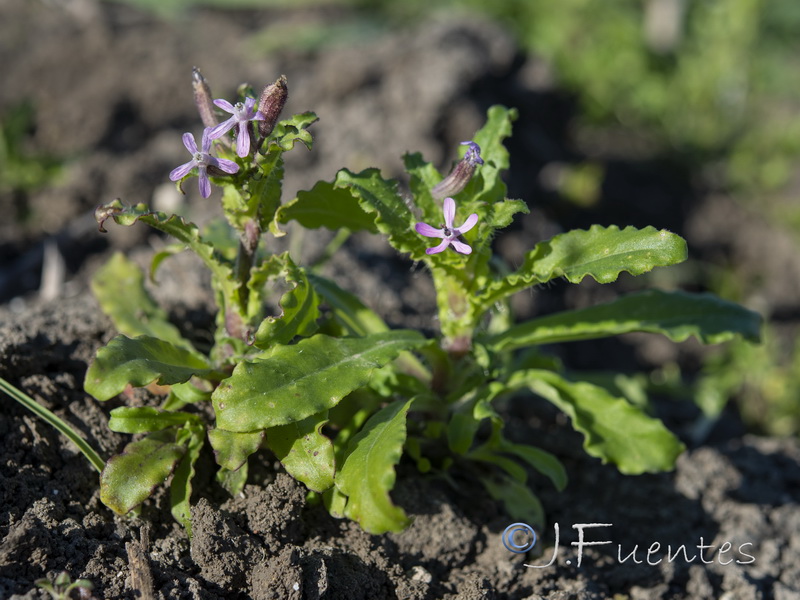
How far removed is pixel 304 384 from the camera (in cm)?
218

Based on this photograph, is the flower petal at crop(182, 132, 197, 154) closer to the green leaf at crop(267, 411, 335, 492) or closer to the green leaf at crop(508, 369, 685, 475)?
the green leaf at crop(267, 411, 335, 492)

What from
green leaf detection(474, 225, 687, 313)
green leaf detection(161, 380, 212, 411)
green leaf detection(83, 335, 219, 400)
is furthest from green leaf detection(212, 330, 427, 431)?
green leaf detection(474, 225, 687, 313)

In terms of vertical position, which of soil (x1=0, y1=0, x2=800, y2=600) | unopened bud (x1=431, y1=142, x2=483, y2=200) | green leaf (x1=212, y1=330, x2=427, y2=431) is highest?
unopened bud (x1=431, y1=142, x2=483, y2=200)

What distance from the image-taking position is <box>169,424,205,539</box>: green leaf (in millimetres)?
2320

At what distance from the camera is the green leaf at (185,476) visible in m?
2.32

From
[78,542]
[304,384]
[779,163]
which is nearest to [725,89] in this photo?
[779,163]

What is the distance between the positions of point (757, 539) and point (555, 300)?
A: 2149 millimetres

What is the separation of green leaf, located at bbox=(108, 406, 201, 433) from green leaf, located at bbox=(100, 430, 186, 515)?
0.16 ft

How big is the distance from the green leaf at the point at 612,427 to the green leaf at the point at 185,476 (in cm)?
104

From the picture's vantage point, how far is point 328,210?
261 cm

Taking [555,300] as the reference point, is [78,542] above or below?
above

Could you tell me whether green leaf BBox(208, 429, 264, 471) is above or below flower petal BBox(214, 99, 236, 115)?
below

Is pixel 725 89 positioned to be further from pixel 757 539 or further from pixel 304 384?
pixel 304 384

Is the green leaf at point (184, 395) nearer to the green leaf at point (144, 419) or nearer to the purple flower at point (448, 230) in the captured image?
the green leaf at point (144, 419)
